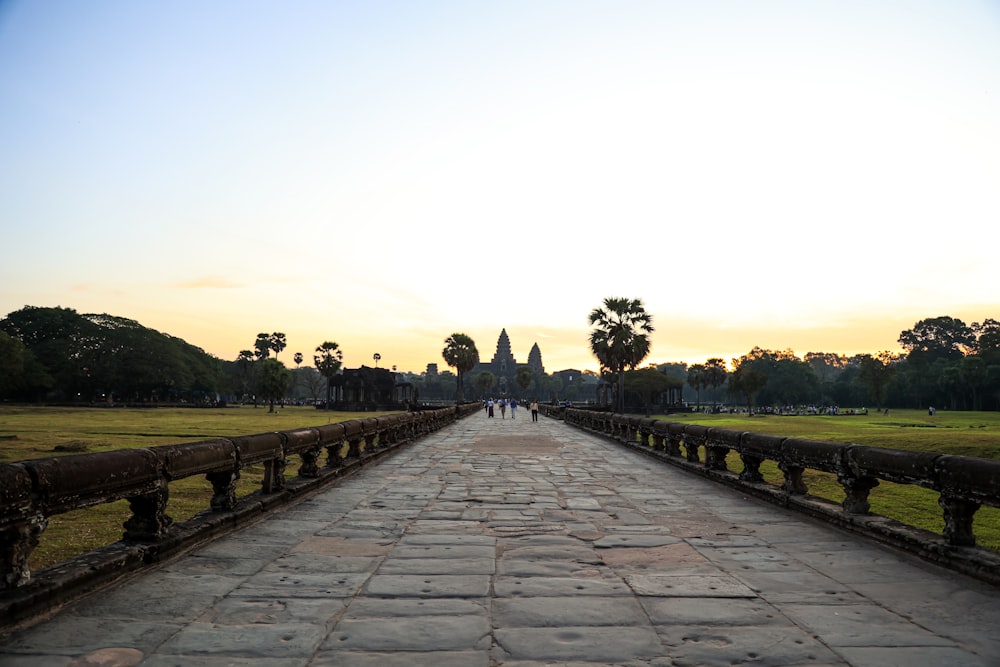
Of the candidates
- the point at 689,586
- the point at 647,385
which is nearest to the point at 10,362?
the point at 647,385

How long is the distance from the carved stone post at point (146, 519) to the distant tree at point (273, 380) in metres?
77.9

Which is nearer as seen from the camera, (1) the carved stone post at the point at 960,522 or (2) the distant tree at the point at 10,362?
(1) the carved stone post at the point at 960,522

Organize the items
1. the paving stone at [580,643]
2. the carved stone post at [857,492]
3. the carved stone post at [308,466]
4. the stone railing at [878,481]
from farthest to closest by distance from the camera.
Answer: the carved stone post at [308,466] → the carved stone post at [857,492] → the stone railing at [878,481] → the paving stone at [580,643]

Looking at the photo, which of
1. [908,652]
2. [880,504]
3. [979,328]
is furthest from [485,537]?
[979,328]

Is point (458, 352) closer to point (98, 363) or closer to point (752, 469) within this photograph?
point (98, 363)

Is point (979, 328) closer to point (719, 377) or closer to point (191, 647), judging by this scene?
point (719, 377)

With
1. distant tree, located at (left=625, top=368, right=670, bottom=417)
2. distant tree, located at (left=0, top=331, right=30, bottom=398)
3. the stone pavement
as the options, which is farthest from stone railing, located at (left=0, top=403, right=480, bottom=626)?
distant tree, located at (left=625, top=368, right=670, bottom=417)

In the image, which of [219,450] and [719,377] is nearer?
[219,450]

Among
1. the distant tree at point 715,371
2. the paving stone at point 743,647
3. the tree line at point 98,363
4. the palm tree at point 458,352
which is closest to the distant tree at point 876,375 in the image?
the distant tree at point 715,371

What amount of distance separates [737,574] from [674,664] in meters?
2.17

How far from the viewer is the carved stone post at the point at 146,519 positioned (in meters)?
5.80

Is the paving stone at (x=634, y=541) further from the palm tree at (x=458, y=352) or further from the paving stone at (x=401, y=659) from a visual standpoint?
the palm tree at (x=458, y=352)

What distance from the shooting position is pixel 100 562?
16.3 feet

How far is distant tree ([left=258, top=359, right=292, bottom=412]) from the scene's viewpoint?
3206 inches
